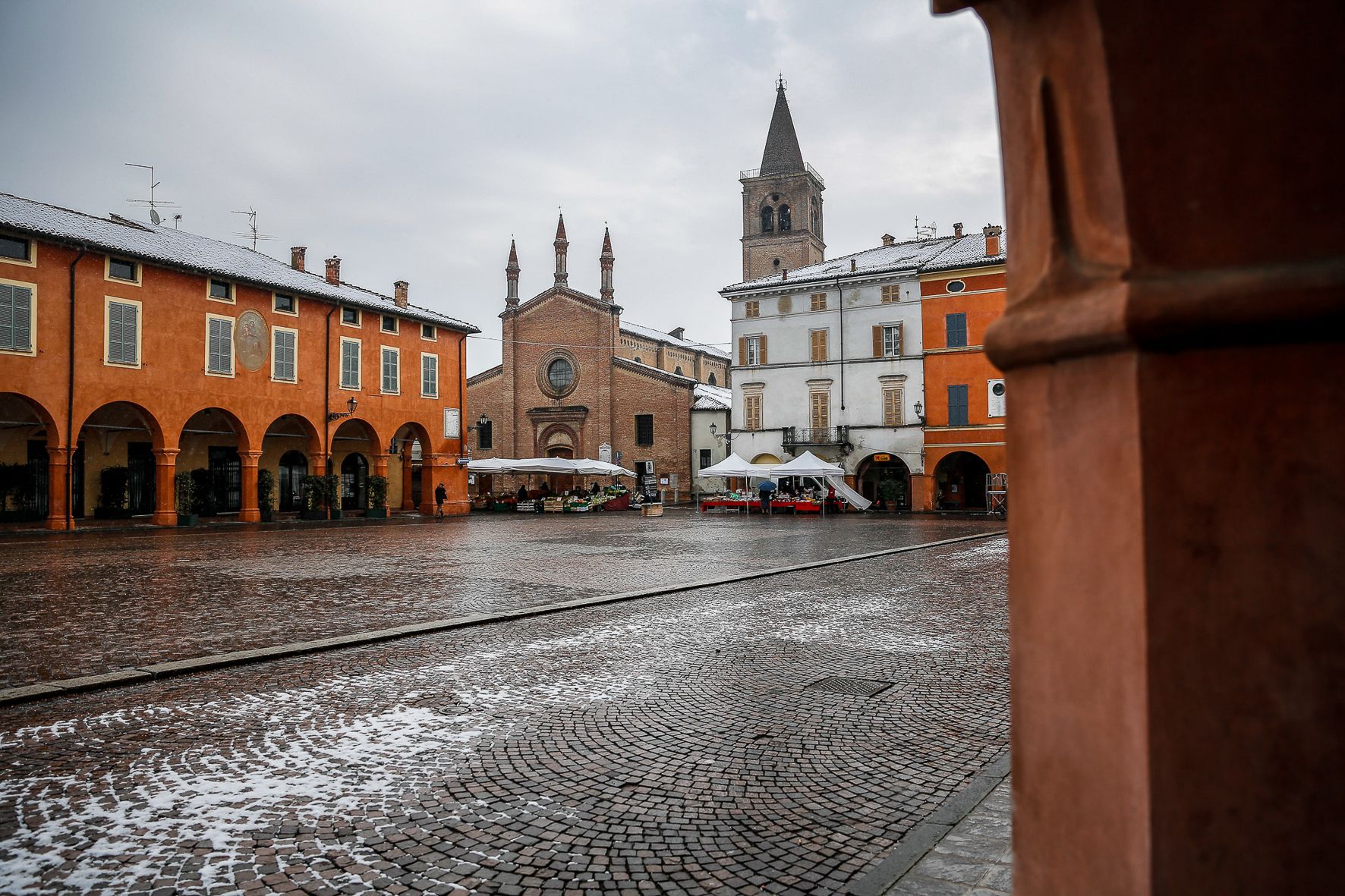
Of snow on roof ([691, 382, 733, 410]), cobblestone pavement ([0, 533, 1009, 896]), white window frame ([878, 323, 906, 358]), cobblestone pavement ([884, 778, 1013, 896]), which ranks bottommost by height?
cobblestone pavement ([0, 533, 1009, 896])

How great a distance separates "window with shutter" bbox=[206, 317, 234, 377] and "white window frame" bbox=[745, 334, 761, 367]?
21570mm

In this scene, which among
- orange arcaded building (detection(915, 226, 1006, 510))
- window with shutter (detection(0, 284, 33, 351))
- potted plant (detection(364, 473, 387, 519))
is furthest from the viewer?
orange arcaded building (detection(915, 226, 1006, 510))

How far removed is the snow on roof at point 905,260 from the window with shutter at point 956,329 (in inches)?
78.5

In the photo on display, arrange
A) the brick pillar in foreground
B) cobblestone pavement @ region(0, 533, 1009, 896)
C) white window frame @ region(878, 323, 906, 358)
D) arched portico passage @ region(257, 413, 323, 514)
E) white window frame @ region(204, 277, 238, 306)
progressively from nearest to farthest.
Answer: the brick pillar in foreground < cobblestone pavement @ region(0, 533, 1009, 896) < white window frame @ region(204, 277, 238, 306) < arched portico passage @ region(257, 413, 323, 514) < white window frame @ region(878, 323, 906, 358)

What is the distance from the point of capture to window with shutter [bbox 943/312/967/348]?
3478cm

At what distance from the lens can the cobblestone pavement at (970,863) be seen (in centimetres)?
282

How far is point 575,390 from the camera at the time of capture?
158 ft

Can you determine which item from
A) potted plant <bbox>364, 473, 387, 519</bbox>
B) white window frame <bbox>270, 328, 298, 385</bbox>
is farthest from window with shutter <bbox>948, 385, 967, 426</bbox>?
white window frame <bbox>270, 328, 298, 385</bbox>

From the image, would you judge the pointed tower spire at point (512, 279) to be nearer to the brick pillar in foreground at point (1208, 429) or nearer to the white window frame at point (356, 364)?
the white window frame at point (356, 364)

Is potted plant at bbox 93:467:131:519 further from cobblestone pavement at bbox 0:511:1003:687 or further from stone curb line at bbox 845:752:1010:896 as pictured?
stone curb line at bbox 845:752:1010:896

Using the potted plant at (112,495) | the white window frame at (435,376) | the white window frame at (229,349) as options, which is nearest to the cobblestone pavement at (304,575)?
the white window frame at (229,349)

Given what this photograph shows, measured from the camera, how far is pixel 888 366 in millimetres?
36594

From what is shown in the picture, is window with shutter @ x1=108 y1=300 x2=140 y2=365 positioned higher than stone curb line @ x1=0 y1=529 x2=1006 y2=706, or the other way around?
window with shutter @ x1=108 y1=300 x2=140 y2=365

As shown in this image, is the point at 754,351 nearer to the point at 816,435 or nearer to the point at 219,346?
the point at 816,435
